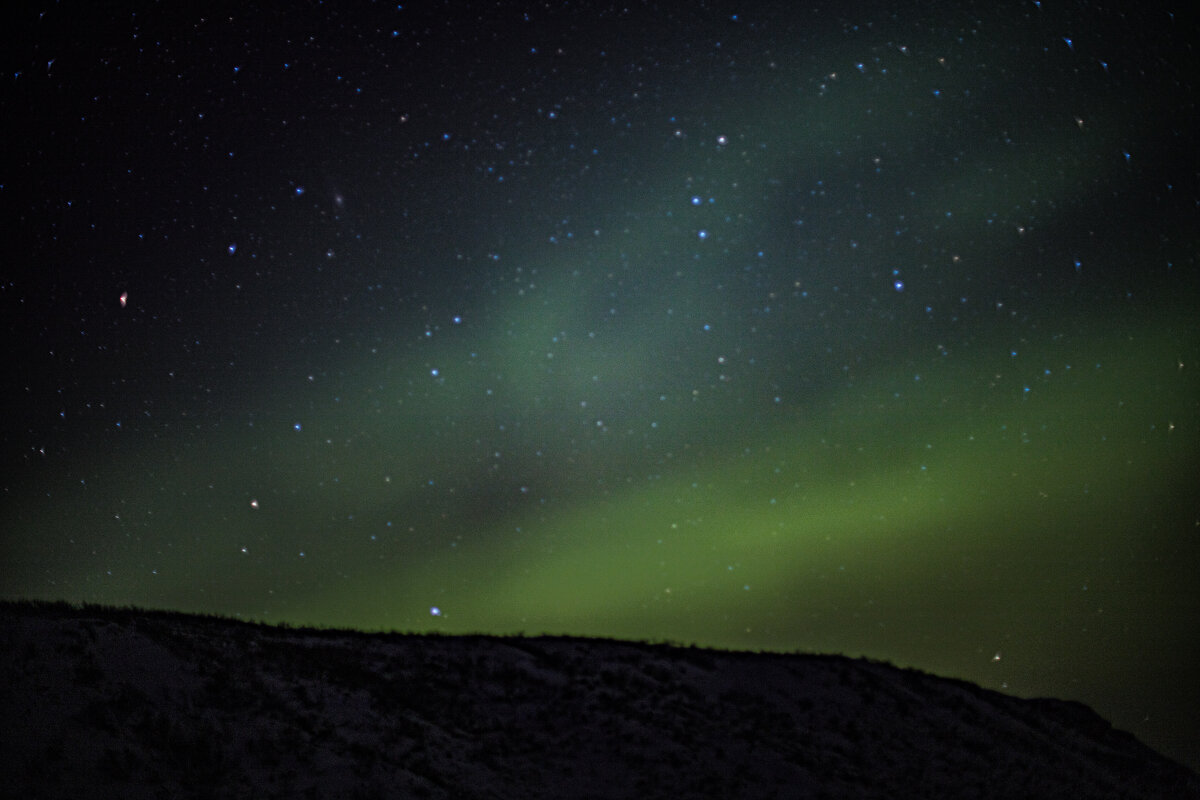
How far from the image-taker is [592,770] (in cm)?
1364

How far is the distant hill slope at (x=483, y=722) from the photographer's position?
914 centimetres

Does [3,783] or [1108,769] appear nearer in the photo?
[3,783]

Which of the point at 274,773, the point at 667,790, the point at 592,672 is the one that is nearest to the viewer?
the point at 274,773

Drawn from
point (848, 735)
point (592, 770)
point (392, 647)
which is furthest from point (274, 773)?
point (848, 735)

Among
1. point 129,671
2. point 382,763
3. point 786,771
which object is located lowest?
point 786,771

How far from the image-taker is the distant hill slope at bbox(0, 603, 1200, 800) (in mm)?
9141

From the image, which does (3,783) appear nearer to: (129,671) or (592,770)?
(129,671)

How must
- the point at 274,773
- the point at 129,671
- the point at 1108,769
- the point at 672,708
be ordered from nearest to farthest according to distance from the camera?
the point at 274,773 < the point at 129,671 < the point at 672,708 < the point at 1108,769

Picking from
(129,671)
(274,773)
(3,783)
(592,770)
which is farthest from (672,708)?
(3,783)

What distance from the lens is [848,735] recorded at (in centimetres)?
1864

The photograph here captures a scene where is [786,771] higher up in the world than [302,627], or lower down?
lower down

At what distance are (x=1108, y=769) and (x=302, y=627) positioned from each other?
75.4 feet

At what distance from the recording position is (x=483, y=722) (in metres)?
15.0

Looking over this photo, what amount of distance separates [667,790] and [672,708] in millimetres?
4400
